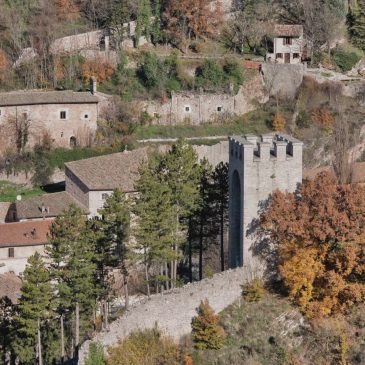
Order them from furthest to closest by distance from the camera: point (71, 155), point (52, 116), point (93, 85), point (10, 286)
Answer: point (93, 85), point (52, 116), point (71, 155), point (10, 286)

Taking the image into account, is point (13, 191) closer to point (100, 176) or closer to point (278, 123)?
point (100, 176)

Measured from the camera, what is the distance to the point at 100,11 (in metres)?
67.6

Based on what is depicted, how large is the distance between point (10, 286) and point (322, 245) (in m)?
15.9

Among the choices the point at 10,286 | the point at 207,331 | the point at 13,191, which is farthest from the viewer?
the point at 13,191

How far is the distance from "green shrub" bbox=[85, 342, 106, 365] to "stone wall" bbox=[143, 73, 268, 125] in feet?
96.7

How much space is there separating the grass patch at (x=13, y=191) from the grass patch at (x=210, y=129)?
696 centimetres

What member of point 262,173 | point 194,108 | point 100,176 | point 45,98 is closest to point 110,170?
point 100,176

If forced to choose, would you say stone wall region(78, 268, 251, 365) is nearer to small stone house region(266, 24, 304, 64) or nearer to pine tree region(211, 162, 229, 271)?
pine tree region(211, 162, 229, 271)

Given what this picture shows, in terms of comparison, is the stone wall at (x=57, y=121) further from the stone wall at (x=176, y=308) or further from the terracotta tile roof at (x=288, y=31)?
the stone wall at (x=176, y=308)

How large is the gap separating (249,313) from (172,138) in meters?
26.0

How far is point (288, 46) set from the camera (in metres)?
66.9

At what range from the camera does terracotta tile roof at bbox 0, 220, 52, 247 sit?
152 feet

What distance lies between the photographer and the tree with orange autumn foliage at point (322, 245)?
3247cm

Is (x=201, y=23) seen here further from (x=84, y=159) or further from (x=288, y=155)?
(x=288, y=155)
